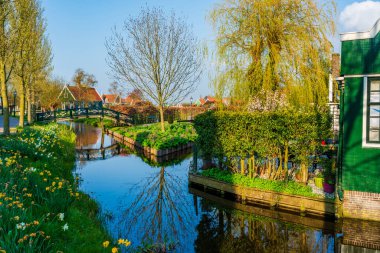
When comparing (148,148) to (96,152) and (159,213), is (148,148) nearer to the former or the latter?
(96,152)

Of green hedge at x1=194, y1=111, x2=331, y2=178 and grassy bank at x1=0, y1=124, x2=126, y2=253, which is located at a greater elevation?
green hedge at x1=194, y1=111, x2=331, y2=178

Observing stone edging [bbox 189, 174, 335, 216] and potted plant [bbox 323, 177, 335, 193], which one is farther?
potted plant [bbox 323, 177, 335, 193]

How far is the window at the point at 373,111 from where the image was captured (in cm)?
793

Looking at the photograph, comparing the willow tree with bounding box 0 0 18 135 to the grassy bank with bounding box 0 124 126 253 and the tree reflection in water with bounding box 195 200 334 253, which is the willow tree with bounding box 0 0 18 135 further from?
the tree reflection in water with bounding box 195 200 334 253

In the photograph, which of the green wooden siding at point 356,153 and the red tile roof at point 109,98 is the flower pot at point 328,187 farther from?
the red tile roof at point 109,98

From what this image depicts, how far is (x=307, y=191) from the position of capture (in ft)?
30.5

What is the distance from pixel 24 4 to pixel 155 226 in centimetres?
1768

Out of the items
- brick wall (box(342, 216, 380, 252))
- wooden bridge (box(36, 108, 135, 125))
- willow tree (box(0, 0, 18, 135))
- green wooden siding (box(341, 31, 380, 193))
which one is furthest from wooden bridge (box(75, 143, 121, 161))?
brick wall (box(342, 216, 380, 252))

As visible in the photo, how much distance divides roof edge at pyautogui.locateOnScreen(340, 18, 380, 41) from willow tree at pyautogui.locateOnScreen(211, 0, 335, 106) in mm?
5353

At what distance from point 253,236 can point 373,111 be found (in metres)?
4.29

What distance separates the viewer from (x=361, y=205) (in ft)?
27.1

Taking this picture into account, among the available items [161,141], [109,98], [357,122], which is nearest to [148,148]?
[161,141]

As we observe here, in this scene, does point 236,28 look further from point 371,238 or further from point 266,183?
point 371,238

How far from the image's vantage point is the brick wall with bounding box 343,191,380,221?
26.6ft
